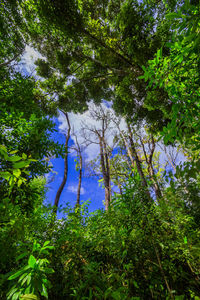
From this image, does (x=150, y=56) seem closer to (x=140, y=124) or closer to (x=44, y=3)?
(x=140, y=124)

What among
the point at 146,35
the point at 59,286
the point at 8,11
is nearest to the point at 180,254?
the point at 59,286

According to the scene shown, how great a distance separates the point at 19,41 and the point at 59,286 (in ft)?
31.6

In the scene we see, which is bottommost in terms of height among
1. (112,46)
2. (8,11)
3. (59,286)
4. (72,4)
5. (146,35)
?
(59,286)

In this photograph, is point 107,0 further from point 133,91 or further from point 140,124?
point 140,124

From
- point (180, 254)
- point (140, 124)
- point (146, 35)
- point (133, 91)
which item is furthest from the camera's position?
point (140, 124)

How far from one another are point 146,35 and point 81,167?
36.2 feet

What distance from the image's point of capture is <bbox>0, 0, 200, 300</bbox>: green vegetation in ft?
3.56

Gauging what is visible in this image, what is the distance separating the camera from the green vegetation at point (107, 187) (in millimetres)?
1086

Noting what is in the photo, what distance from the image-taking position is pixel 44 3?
4.96m

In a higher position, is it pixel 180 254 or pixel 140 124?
pixel 140 124

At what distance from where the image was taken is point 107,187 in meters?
9.29

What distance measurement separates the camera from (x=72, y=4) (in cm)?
524

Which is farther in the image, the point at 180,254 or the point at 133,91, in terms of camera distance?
the point at 133,91

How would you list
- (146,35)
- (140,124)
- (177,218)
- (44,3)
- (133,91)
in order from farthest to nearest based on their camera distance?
(140,124), (133,91), (146,35), (44,3), (177,218)
